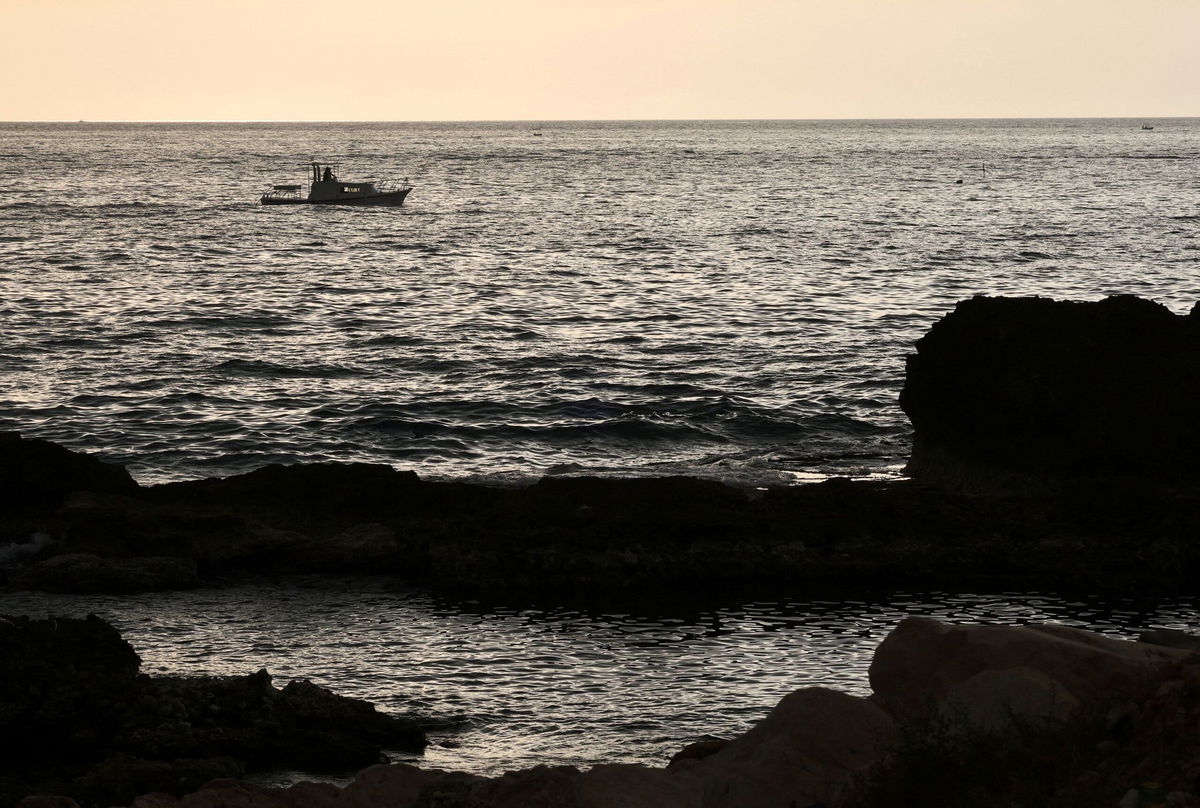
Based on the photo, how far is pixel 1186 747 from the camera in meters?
7.71

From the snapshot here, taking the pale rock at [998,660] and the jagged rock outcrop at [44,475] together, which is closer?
the pale rock at [998,660]

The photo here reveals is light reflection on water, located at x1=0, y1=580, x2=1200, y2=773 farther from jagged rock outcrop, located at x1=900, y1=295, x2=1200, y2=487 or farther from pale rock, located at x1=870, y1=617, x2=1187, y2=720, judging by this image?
jagged rock outcrop, located at x1=900, y1=295, x2=1200, y2=487

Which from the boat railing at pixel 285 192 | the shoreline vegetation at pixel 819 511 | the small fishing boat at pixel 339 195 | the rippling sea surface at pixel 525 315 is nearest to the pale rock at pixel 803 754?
the shoreline vegetation at pixel 819 511

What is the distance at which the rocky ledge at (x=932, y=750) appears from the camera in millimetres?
8031

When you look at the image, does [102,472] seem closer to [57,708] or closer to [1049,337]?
[57,708]

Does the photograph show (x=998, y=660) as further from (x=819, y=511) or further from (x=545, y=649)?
(x=819, y=511)

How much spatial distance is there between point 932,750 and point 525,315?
4029 cm

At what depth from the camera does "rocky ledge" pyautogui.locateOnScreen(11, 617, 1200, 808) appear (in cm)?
803

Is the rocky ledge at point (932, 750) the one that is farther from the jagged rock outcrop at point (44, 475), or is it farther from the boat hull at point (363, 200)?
the boat hull at point (363, 200)

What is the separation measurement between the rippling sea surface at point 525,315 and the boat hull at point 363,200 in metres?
1.78

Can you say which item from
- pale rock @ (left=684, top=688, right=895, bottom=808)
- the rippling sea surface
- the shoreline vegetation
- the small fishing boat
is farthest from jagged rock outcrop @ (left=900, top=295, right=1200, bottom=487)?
the small fishing boat

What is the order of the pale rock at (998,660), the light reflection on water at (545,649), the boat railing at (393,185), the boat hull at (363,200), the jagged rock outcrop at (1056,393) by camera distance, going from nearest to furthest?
the pale rock at (998,660) < the light reflection on water at (545,649) < the jagged rock outcrop at (1056,393) < the boat hull at (363,200) < the boat railing at (393,185)

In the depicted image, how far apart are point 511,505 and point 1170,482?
9.52 metres

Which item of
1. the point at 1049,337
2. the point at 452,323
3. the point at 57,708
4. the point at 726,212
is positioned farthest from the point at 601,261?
the point at 57,708
